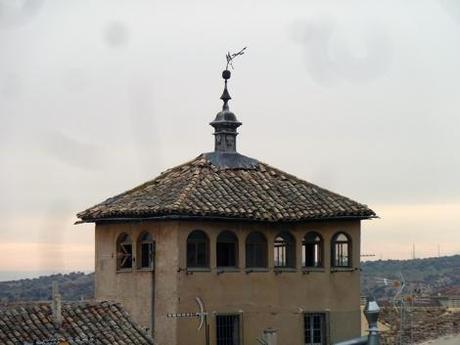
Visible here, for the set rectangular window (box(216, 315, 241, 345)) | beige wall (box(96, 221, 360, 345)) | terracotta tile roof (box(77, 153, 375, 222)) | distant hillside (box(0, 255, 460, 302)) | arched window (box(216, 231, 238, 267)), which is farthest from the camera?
distant hillside (box(0, 255, 460, 302))

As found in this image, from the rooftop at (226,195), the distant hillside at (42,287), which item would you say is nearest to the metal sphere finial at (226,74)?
the rooftop at (226,195)

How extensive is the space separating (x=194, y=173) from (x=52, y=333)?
7.10m

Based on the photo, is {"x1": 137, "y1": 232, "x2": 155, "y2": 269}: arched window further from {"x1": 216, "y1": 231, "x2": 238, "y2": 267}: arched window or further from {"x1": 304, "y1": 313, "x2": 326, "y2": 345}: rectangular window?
{"x1": 304, "y1": 313, "x2": 326, "y2": 345}: rectangular window

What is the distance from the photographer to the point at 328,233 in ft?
107

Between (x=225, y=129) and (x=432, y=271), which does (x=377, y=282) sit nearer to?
(x=225, y=129)

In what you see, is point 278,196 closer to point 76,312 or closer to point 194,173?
point 194,173

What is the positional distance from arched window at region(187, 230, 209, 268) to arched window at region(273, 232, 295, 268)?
2.38m

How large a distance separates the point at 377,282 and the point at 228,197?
1266 cm

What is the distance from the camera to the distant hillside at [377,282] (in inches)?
1820

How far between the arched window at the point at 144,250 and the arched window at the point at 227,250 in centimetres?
198

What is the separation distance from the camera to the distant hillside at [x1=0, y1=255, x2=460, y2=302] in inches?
1820

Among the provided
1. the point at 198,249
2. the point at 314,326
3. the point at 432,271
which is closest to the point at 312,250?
the point at 314,326

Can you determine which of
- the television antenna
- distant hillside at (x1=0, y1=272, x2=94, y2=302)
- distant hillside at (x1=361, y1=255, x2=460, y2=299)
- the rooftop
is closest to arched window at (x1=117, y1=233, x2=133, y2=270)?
the rooftop

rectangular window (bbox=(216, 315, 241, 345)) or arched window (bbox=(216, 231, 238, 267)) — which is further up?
arched window (bbox=(216, 231, 238, 267))
